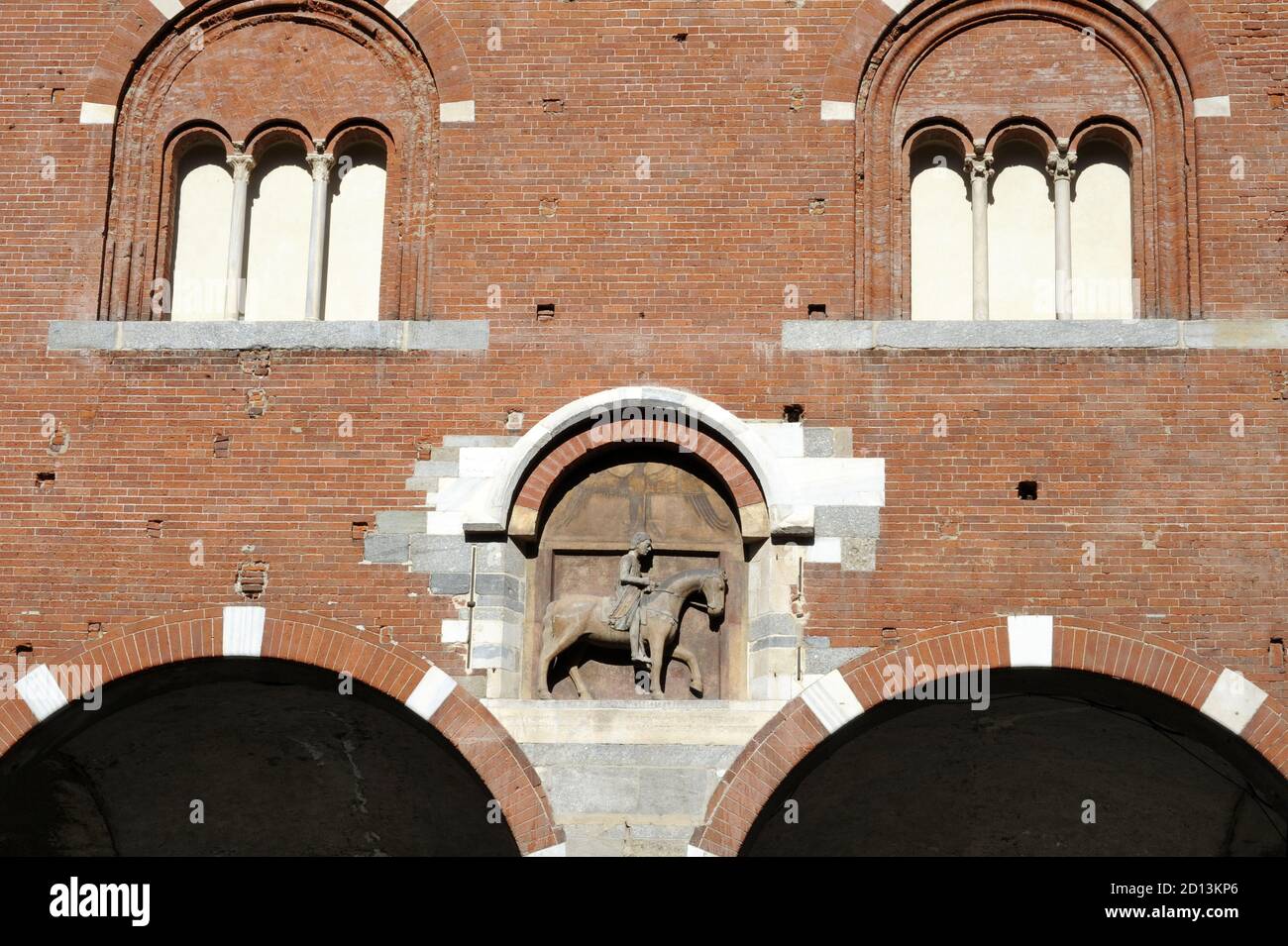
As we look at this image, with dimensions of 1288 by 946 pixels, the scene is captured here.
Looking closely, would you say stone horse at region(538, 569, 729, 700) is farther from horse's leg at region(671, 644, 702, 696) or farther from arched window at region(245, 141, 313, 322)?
arched window at region(245, 141, 313, 322)

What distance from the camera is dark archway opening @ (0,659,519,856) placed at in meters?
15.5

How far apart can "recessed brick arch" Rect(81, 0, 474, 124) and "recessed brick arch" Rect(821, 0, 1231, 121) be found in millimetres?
2786

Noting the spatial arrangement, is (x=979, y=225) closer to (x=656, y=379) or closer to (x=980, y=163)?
(x=980, y=163)

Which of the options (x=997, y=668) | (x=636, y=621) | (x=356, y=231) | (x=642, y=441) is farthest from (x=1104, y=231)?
(x=356, y=231)

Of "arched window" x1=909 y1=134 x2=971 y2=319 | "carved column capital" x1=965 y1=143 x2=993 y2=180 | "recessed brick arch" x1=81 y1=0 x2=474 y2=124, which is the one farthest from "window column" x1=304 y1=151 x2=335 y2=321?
"carved column capital" x1=965 y1=143 x2=993 y2=180

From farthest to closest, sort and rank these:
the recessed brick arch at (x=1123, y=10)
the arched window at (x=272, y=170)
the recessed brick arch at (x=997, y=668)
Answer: the arched window at (x=272, y=170) → the recessed brick arch at (x=1123, y=10) → the recessed brick arch at (x=997, y=668)

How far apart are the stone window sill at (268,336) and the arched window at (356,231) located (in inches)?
18.0

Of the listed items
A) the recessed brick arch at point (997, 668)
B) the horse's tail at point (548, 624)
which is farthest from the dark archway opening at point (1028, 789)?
the horse's tail at point (548, 624)

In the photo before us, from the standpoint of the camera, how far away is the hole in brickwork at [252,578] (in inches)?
574

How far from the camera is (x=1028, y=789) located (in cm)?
1648

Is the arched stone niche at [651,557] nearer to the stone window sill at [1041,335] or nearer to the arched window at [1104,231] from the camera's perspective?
the stone window sill at [1041,335]

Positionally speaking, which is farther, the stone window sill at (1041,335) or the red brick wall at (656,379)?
the stone window sill at (1041,335)
